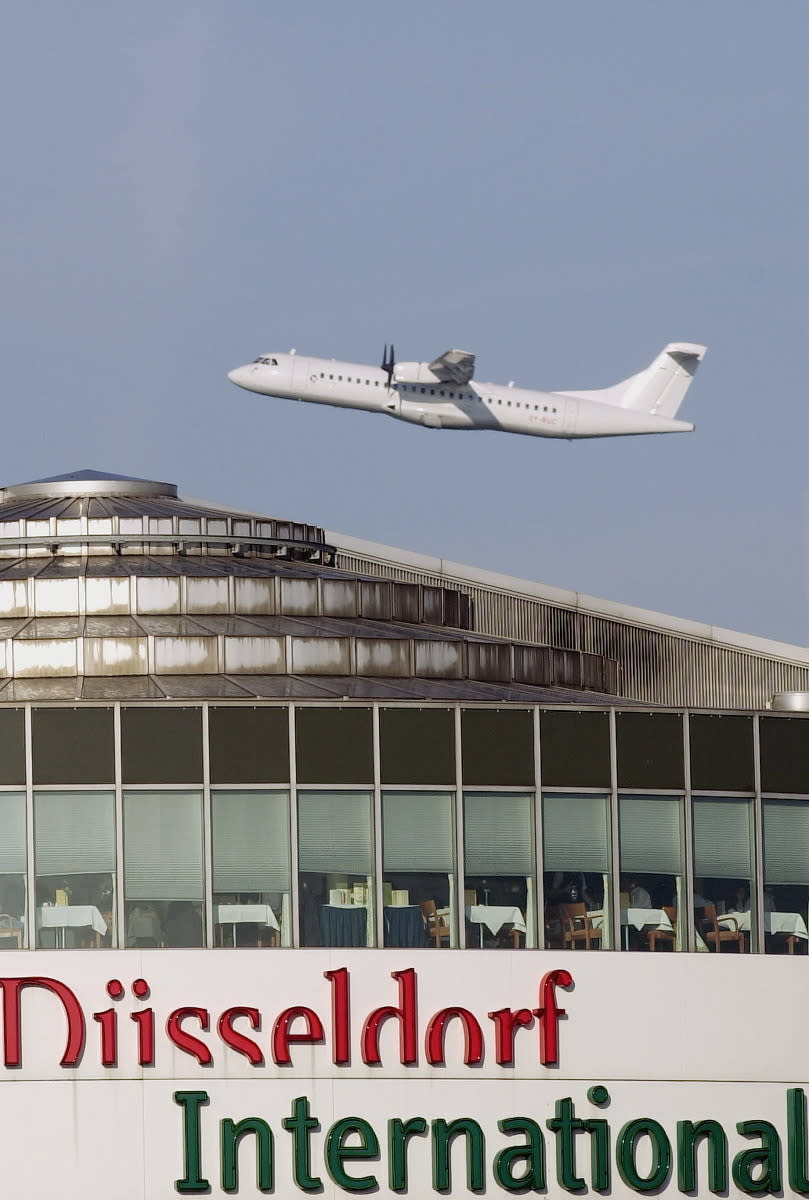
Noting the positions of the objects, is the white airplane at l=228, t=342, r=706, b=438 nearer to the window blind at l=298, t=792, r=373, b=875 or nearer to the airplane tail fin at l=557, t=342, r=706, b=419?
the airplane tail fin at l=557, t=342, r=706, b=419

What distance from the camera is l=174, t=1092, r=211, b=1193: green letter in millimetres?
46625

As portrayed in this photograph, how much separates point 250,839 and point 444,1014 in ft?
18.7

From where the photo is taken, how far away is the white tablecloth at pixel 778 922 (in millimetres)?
49344

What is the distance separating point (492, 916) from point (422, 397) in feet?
225

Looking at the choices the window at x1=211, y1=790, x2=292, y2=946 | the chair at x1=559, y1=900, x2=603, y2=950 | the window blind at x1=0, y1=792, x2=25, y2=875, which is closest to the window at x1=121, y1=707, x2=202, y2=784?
the window at x1=211, y1=790, x2=292, y2=946

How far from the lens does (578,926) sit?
160ft

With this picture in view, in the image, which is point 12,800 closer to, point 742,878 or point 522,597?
point 742,878

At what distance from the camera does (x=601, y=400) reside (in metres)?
126

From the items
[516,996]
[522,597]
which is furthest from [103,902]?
[522,597]

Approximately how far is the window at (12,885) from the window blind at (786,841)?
16.6m

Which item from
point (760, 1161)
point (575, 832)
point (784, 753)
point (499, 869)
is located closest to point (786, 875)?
point (784, 753)

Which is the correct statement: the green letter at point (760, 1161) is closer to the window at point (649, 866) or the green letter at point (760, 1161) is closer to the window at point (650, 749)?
the window at point (649, 866)

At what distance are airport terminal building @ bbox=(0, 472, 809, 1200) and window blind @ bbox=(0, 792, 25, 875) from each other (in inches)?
1.9

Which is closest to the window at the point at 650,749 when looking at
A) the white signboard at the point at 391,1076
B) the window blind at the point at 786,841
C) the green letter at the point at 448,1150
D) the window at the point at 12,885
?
the window blind at the point at 786,841
